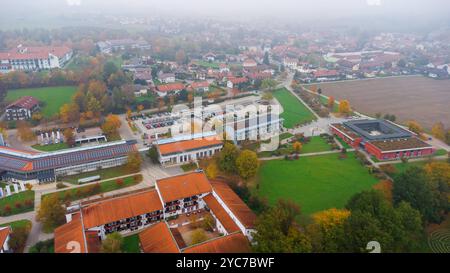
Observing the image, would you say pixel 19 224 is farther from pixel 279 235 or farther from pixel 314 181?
pixel 314 181

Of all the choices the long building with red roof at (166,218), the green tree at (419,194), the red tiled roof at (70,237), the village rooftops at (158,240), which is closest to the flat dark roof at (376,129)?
the green tree at (419,194)

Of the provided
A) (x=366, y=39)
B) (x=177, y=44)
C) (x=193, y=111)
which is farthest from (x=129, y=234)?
(x=366, y=39)

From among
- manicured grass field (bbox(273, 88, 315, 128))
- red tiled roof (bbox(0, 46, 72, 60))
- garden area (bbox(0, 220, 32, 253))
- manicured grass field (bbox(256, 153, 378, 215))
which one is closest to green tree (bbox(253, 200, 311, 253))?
manicured grass field (bbox(256, 153, 378, 215))

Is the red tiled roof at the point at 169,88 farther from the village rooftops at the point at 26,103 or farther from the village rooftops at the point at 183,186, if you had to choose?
the village rooftops at the point at 183,186

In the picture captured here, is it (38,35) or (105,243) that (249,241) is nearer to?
(105,243)

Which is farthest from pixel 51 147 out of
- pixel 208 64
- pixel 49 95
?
pixel 208 64

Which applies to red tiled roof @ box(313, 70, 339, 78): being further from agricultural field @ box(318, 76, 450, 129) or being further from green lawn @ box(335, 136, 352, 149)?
green lawn @ box(335, 136, 352, 149)
